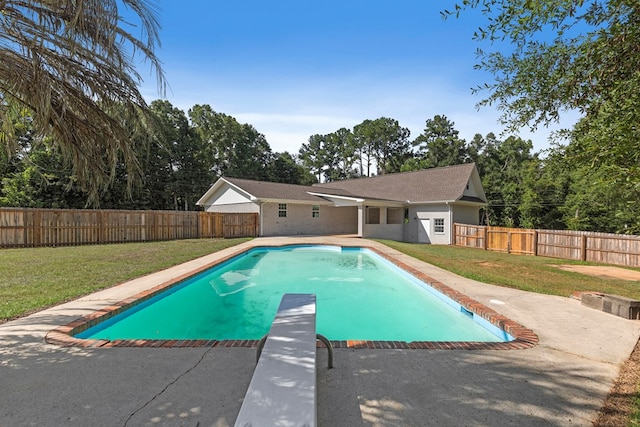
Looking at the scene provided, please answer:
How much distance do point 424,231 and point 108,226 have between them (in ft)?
63.2

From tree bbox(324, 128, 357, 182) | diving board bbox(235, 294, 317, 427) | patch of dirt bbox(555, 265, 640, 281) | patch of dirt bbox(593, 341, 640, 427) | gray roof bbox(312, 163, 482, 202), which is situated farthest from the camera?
tree bbox(324, 128, 357, 182)

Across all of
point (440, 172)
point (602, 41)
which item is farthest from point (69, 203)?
point (602, 41)

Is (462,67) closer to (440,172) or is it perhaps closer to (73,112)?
(73,112)

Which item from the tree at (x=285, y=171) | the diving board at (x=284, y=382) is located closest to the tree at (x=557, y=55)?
the diving board at (x=284, y=382)

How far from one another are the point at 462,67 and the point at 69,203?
31.0m

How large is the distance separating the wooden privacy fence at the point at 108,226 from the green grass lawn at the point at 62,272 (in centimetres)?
161

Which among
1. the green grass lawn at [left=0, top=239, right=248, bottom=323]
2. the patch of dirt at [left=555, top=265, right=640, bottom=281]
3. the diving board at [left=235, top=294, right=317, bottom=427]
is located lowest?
the patch of dirt at [left=555, top=265, right=640, bottom=281]

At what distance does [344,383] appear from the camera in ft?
10.1

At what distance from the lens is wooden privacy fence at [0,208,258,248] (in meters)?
14.4

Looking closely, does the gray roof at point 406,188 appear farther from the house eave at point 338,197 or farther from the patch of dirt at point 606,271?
the patch of dirt at point 606,271

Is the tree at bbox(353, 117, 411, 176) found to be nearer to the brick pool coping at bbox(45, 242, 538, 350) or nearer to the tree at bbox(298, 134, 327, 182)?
the tree at bbox(298, 134, 327, 182)

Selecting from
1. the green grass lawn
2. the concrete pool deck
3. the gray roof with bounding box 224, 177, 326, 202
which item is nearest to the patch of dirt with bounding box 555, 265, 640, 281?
the concrete pool deck

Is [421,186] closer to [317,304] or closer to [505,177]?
[317,304]

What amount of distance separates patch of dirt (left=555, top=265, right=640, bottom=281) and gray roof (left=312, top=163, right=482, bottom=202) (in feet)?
27.8
